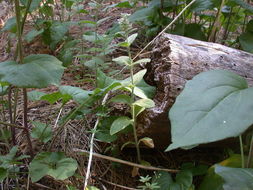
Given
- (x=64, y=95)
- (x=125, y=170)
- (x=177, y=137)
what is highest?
(x=177, y=137)

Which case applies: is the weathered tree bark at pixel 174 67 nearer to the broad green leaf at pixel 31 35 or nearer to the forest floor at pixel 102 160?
the forest floor at pixel 102 160

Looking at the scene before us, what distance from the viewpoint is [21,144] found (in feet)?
4.58

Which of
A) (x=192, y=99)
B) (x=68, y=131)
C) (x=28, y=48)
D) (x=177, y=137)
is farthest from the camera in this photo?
(x=28, y=48)

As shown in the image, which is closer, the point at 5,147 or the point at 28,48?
the point at 5,147

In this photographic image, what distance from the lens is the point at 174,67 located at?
126cm

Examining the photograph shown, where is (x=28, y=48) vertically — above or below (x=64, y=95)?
below

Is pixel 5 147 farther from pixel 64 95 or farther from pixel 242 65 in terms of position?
pixel 242 65

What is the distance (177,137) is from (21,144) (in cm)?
97

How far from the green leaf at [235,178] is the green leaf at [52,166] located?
21.0 inches

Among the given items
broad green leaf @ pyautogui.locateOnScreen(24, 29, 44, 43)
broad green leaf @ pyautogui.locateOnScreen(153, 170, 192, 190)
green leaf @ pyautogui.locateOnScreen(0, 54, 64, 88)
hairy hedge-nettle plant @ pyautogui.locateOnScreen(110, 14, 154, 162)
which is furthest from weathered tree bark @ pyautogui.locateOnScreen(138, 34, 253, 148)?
broad green leaf @ pyautogui.locateOnScreen(24, 29, 44, 43)

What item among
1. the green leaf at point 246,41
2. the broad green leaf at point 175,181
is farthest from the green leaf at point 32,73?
the green leaf at point 246,41

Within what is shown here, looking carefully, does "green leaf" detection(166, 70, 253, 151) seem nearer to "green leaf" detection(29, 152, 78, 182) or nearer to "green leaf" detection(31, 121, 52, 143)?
"green leaf" detection(29, 152, 78, 182)

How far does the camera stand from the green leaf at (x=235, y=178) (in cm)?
76

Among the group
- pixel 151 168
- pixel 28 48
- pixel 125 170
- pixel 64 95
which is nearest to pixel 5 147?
pixel 64 95
